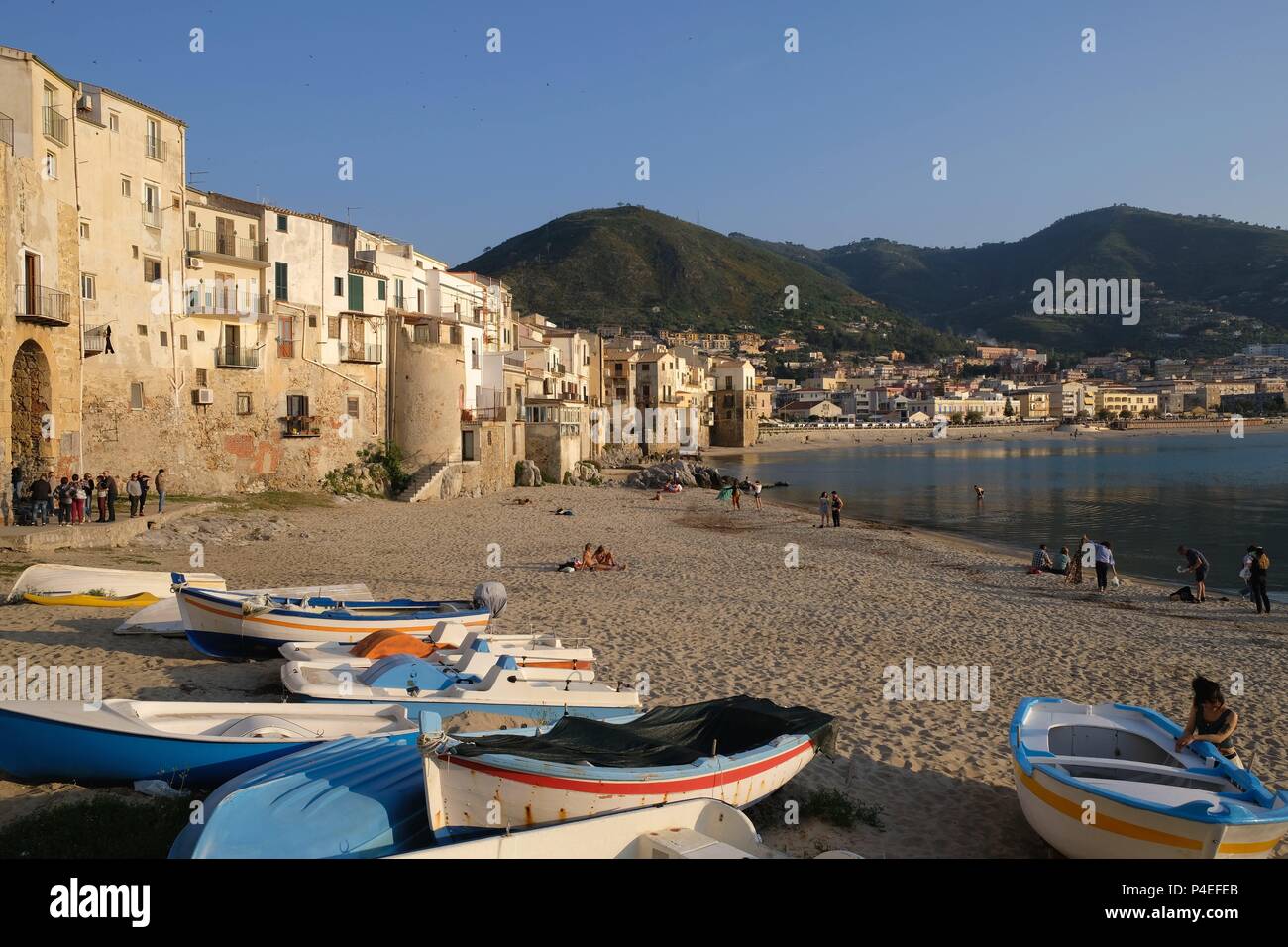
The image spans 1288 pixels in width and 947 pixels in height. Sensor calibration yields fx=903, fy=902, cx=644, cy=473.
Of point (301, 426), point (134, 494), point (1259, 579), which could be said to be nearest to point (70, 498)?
point (134, 494)

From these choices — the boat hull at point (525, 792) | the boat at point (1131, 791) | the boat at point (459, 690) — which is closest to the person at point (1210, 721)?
the boat at point (1131, 791)

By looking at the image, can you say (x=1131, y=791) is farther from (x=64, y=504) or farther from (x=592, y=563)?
(x=64, y=504)

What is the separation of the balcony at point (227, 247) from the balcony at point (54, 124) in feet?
21.8

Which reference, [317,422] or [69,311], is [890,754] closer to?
[69,311]

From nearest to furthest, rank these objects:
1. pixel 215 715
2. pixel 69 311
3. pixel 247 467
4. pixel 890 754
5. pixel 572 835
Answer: pixel 572 835 → pixel 215 715 → pixel 890 754 → pixel 69 311 → pixel 247 467

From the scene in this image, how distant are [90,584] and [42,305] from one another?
36.9 ft

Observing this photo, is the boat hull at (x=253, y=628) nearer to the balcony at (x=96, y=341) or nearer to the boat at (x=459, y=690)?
the boat at (x=459, y=690)

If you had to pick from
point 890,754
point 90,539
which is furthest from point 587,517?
point 890,754

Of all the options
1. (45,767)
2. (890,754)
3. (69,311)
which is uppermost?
(69,311)

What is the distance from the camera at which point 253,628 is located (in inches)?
517

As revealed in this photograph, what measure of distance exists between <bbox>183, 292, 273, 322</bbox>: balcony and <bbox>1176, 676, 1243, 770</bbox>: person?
32.3m

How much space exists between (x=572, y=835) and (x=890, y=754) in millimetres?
5477

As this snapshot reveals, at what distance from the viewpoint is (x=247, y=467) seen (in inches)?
1328

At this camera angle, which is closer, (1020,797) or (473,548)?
(1020,797)
